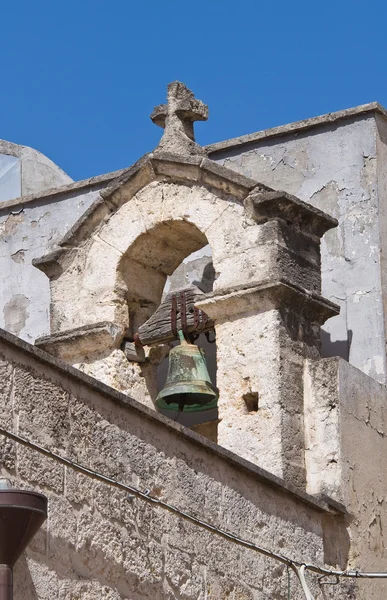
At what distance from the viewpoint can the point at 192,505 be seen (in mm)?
6980

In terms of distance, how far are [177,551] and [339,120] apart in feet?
11.0

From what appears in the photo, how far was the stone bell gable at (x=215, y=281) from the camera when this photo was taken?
8156 mm

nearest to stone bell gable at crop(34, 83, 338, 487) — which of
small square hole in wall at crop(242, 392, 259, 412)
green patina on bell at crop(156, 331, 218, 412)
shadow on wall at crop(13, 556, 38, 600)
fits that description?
small square hole in wall at crop(242, 392, 259, 412)

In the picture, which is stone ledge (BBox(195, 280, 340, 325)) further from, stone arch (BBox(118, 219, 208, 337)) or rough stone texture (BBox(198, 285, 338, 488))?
stone arch (BBox(118, 219, 208, 337))

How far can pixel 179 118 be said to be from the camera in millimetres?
8891

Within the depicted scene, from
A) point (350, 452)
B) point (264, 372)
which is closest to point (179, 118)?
point (264, 372)

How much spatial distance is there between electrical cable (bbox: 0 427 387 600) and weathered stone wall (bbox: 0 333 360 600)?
3 cm

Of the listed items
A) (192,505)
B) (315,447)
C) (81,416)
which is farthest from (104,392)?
(315,447)

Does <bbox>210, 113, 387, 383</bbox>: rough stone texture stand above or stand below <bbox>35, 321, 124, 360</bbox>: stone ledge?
above

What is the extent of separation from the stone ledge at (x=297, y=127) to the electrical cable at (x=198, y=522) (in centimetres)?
273

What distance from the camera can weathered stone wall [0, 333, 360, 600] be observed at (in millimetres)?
6090

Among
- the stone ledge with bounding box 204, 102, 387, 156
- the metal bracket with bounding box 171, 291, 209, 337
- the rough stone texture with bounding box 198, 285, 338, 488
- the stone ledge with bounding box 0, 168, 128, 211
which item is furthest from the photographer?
the stone ledge with bounding box 0, 168, 128, 211

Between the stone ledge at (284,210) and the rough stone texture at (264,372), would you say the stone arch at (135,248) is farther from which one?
the rough stone texture at (264,372)

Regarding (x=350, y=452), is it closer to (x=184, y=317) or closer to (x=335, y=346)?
(x=335, y=346)
